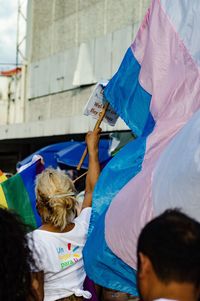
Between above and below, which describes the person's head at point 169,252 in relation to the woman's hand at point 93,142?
below

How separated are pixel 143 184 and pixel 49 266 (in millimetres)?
822

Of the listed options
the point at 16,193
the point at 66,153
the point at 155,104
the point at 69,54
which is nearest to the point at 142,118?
the point at 155,104

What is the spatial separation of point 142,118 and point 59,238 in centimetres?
100

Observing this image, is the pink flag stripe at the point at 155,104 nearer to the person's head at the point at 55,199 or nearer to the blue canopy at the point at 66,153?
the person's head at the point at 55,199

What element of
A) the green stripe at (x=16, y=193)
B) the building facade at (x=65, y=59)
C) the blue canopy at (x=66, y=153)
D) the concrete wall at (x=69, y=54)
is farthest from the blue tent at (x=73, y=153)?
the building facade at (x=65, y=59)

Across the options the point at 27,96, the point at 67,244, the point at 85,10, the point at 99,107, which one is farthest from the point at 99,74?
the point at 67,244

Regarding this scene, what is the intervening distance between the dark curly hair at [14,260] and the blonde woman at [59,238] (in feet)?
4.32

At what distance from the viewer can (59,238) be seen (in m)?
3.79

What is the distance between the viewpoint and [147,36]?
14.1 ft

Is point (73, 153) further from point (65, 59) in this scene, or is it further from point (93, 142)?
point (65, 59)

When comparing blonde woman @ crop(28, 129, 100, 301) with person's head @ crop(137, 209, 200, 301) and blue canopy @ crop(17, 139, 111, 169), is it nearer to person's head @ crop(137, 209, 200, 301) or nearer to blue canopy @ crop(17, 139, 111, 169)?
person's head @ crop(137, 209, 200, 301)

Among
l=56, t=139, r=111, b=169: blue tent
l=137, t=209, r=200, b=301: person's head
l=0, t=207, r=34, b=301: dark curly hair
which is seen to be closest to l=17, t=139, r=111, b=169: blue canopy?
l=56, t=139, r=111, b=169: blue tent

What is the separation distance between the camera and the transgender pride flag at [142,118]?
3330 mm

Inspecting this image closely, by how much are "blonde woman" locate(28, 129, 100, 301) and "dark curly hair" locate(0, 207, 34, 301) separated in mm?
1316
